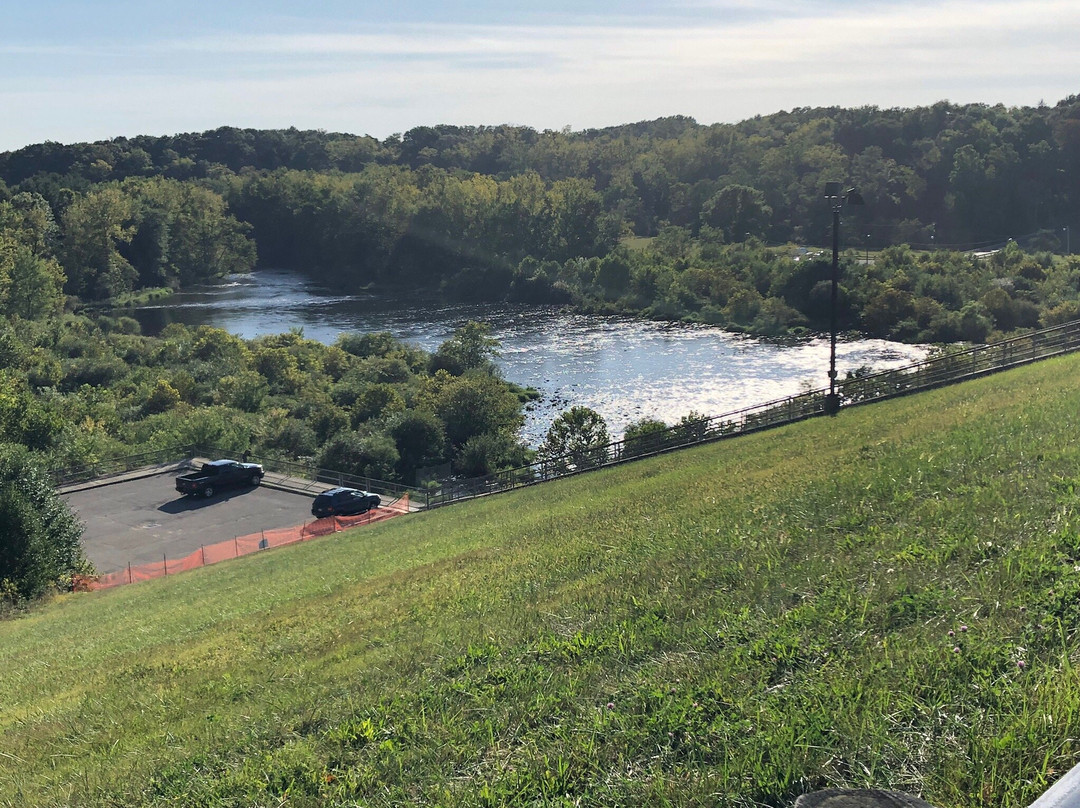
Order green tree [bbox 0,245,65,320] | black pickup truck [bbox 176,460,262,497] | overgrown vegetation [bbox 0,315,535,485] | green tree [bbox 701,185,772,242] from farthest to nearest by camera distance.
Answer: green tree [bbox 701,185,772,242]
green tree [bbox 0,245,65,320]
overgrown vegetation [bbox 0,315,535,485]
black pickup truck [bbox 176,460,262,497]

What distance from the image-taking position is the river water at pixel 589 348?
5733 cm

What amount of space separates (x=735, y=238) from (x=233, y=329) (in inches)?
2662

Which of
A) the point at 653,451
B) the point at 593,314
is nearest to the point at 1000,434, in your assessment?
the point at 653,451

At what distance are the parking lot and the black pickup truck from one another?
307 millimetres

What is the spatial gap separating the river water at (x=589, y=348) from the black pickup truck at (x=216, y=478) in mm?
18897

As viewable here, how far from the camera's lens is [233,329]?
304 ft

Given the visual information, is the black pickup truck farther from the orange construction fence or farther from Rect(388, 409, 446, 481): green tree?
Rect(388, 409, 446, 481): green tree

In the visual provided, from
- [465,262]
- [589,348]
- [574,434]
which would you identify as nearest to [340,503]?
[574,434]

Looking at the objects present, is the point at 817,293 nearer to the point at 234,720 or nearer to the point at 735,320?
the point at 735,320

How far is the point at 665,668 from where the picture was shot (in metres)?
7.47

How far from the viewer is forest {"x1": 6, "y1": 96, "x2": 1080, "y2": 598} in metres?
48.8

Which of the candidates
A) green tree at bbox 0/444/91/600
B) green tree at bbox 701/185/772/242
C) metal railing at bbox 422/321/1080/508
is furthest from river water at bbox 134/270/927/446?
green tree at bbox 701/185/772/242

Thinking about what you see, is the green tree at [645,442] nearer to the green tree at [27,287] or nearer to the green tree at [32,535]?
the green tree at [32,535]

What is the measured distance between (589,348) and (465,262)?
52.6 meters
